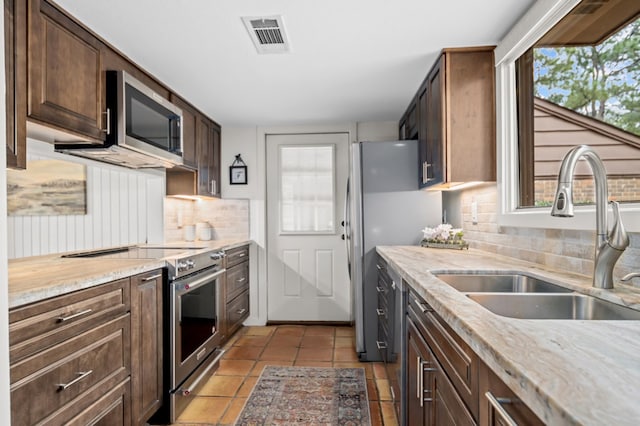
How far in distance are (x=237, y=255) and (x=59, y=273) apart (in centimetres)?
204

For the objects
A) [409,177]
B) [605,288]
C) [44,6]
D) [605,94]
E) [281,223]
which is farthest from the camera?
[281,223]

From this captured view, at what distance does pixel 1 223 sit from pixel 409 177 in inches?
103

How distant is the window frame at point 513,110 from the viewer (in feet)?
5.57

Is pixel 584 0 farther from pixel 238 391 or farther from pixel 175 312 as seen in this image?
pixel 238 391

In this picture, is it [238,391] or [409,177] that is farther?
[409,177]

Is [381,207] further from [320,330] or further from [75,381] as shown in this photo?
[75,381]

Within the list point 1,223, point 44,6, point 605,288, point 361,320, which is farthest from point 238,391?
point 44,6

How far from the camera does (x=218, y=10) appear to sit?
1817mm

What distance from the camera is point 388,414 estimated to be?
7.43 ft

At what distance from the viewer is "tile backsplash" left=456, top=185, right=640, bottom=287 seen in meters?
1.38

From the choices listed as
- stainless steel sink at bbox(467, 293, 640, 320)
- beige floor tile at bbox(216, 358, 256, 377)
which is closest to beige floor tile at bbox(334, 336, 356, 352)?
beige floor tile at bbox(216, 358, 256, 377)

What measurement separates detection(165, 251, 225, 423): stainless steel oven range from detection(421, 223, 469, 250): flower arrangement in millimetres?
1671

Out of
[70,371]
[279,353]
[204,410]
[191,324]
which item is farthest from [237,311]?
[70,371]

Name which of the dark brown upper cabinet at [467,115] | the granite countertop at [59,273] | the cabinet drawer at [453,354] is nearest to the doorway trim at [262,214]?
the dark brown upper cabinet at [467,115]
